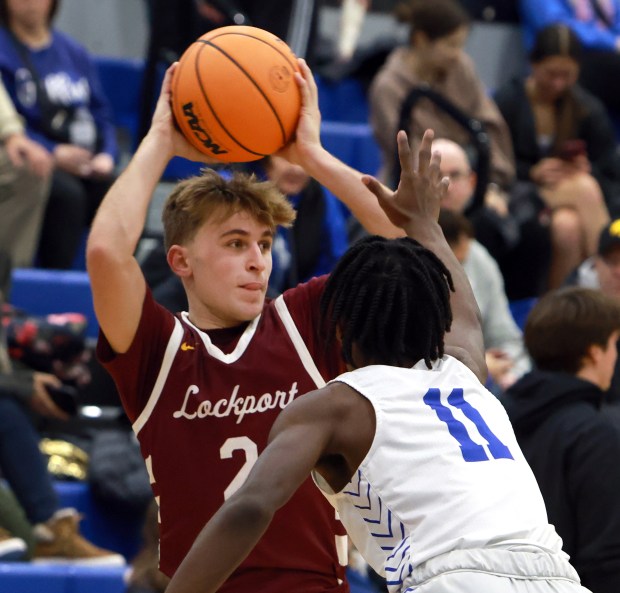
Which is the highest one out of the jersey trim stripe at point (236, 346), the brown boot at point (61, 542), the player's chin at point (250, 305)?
the player's chin at point (250, 305)

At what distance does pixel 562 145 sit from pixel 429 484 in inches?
233

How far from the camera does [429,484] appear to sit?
2.75 m

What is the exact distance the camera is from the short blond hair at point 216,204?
354 centimetres

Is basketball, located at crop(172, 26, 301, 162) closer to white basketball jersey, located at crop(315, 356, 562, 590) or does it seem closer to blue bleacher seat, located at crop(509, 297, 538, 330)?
white basketball jersey, located at crop(315, 356, 562, 590)

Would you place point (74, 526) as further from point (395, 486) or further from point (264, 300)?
point (395, 486)

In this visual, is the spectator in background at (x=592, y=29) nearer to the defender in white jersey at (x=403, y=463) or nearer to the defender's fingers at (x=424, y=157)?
the defender's fingers at (x=424, y=157)

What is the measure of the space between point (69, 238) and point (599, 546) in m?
4.06

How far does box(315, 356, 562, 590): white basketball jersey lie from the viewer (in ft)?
8.96

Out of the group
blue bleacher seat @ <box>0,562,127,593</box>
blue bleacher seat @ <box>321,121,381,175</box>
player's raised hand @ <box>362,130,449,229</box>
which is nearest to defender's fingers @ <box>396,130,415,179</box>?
player's raised hand @ <box>362,130,449,229</box>

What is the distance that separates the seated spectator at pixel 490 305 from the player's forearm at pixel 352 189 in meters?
2.55

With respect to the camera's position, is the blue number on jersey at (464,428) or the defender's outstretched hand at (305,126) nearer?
the blue number on jersey at (464,428)

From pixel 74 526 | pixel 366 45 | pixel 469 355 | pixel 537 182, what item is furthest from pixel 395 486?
pixel 366 45

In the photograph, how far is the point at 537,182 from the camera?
8188mm

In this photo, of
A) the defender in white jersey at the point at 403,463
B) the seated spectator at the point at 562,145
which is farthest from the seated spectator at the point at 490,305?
the defender in white jersey at the point at 403,463
